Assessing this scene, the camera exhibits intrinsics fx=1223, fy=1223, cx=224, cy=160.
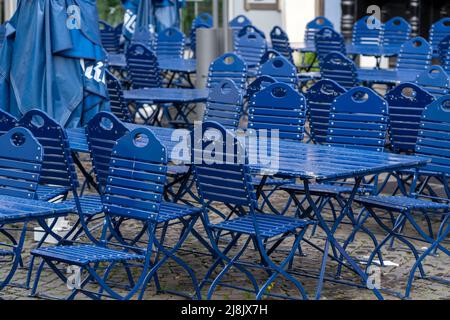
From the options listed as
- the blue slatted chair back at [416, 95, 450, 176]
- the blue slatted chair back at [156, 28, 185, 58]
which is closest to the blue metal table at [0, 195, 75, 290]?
the blue slatted chair back at [416, 95, 450, 176]

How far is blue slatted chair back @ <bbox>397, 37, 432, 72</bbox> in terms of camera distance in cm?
1266

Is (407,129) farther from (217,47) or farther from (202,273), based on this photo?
(217,47)

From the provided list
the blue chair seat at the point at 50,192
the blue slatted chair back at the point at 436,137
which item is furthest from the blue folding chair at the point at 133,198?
the blue slatted chair back at the point at 436,137

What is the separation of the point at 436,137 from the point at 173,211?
2.00 meters

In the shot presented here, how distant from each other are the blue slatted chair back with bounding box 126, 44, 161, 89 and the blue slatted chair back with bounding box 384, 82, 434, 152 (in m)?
3.79

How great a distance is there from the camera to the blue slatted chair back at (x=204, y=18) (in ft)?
56.4

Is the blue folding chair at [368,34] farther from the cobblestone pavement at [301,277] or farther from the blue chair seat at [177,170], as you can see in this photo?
the cobblestone pavement at [301,277]

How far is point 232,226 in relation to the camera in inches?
274

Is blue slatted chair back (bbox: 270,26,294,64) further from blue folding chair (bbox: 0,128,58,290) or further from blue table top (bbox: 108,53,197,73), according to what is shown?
blue folding chair (bbox: 0,128,58,290)

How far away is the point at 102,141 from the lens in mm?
7461

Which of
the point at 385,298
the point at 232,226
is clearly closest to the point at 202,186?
the point at 232,226

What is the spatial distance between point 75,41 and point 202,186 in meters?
2.35

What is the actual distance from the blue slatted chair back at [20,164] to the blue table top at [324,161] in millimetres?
870

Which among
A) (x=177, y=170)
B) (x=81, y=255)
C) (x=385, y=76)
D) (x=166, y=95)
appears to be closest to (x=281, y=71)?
(x=166, y=95)
